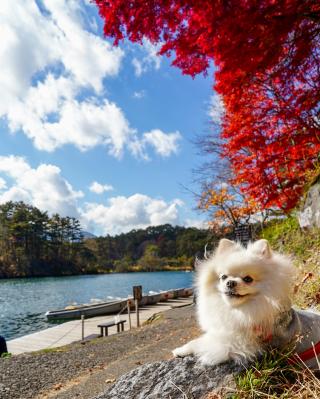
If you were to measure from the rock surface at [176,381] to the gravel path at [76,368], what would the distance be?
4.85 ft

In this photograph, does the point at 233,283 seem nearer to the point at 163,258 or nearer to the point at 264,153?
the point at 264,153

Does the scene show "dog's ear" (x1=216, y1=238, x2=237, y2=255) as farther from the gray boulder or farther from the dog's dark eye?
the gray boulder

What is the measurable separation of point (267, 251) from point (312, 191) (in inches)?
185

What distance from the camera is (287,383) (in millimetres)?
1878

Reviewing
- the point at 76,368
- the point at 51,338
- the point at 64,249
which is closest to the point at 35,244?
the point at 64,249

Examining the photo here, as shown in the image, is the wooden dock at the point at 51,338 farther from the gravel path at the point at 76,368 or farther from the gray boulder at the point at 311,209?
the gray boulder at the point at 311,209

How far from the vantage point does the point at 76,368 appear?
19.7 ft

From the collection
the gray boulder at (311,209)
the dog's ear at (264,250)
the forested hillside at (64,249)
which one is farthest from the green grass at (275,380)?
the forested hillside at (64,249)

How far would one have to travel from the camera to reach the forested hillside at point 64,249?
7831 centimetres

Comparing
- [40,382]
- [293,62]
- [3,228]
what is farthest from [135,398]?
[3,228]

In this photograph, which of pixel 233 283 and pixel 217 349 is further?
pixel 217 349

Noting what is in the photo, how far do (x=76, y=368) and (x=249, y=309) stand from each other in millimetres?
5258

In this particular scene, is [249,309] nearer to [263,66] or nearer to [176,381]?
[176,381]

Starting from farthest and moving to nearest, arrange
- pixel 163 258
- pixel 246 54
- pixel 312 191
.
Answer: pixel 163 258
pixel 312 191
pixel 246 54
